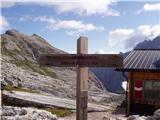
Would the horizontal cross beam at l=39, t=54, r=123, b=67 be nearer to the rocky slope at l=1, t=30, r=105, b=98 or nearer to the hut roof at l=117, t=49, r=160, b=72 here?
the hut roof at l=117, t=49, r=160, b=72

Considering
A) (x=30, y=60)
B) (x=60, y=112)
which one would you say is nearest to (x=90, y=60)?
(x=60, y=112)

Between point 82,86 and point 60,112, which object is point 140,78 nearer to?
point 60,112

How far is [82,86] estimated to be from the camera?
10.2 meters

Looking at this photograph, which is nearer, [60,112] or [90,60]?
[90,60]

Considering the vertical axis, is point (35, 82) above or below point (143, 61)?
below

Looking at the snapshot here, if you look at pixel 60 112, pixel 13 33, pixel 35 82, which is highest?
pixel 13 33

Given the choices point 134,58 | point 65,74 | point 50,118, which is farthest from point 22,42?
point 50,118

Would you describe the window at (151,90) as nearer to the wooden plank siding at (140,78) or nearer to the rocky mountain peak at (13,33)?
the wooden plank siding at (140,78)

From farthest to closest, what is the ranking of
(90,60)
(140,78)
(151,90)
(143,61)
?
(143,61) < (140,78) < (151,90) < (90,60)

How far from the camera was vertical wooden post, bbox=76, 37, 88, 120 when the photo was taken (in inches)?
398

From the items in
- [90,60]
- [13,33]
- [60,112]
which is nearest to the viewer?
[90,60]

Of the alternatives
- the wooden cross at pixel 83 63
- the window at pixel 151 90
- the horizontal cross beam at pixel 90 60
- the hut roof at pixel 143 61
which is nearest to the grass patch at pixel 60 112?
the hut roof at pixel 143 61

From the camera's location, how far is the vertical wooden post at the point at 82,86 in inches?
398

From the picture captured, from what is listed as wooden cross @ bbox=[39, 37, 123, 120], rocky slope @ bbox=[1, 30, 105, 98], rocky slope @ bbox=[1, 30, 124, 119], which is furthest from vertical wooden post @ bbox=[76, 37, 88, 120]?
rocky slope @ bbox=[1, 30, 105, 98]
